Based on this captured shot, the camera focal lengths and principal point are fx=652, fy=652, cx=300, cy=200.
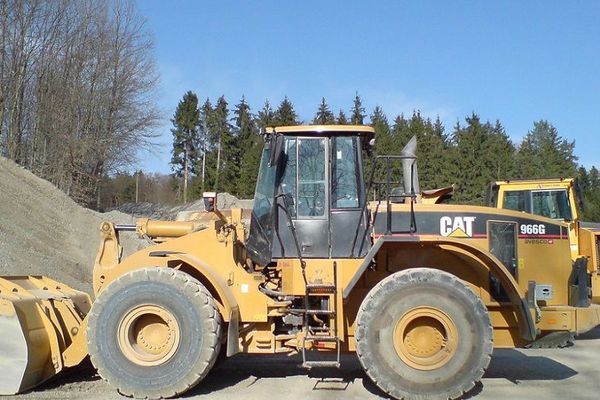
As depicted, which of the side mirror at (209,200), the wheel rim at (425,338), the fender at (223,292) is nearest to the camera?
the wheel rim at (425,338)

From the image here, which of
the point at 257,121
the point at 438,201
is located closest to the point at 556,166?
the point at 257,121

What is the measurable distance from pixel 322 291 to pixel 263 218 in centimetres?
117

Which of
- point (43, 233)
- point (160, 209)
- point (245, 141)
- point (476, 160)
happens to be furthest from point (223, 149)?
point (43, 233)

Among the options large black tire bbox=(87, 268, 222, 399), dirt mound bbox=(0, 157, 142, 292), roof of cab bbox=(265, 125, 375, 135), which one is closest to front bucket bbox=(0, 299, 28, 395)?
large black tire bbox=(87, 268, 222, 399)

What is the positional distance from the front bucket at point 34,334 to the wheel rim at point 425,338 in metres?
3.55

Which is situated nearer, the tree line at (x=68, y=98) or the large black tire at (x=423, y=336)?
the large black tire at (x=423, y=336)

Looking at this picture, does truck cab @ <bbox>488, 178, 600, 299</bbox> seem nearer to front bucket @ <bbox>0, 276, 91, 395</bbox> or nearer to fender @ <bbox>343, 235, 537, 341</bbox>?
fender @ <bbox>343, 235, 537, 341</bbox>

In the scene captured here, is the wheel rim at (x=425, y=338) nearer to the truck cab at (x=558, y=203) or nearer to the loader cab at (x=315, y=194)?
the loader cab at (x=315, y=194)

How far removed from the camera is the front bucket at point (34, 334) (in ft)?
22.3

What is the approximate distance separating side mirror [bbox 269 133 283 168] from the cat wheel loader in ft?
0.06

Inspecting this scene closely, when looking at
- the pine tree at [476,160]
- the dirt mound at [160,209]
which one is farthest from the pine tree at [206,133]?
the pine tree at [476,160]

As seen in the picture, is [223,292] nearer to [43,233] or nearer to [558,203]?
[558,203]

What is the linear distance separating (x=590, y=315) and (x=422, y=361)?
2234 millimetres

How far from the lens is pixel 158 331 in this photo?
7.32 meters
